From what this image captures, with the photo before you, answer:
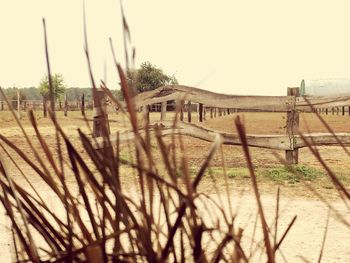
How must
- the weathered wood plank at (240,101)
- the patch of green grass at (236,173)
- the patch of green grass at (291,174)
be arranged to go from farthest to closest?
the weathered wood plank at (240,101) < the patch of green grass at (236,173) < the patch of green grass at (291,174)

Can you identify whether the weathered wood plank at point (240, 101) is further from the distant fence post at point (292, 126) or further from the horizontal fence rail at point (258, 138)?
the horizontal fence rail at point (258, 138)

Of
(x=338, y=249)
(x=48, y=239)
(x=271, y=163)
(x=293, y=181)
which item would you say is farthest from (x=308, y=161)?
(x=48, y=239)

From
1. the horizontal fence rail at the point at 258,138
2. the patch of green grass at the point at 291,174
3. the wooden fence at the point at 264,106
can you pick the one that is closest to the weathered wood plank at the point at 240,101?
the wooden fence at the point at 264,106

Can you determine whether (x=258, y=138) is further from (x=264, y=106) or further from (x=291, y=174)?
(x=291, y=174)

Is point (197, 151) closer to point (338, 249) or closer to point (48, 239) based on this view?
point (338, 249)

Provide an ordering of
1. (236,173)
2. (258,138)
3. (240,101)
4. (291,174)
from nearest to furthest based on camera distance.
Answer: (291,174)
(236,173)
(258,138)
(240,101)

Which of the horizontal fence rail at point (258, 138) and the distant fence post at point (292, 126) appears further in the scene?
the distant fence post at point (292, 126)

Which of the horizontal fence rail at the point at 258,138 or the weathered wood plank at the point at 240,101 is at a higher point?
the weathered wood plank at the point at 240,101

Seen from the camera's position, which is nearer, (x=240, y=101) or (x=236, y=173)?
(x=236, y=173)

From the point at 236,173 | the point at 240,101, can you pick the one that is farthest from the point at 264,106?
the point at 236,173

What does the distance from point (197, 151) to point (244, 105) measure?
3310 millimetres

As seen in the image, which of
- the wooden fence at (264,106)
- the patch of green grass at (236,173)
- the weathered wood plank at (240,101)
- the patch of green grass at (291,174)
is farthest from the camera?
the weathered wood plank at (240,101)

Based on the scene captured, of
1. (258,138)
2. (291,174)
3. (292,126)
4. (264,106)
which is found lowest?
(291,174)

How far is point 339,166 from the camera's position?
9.48 metres
